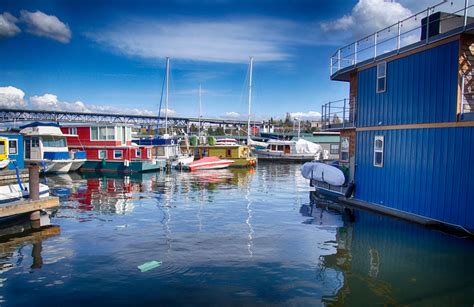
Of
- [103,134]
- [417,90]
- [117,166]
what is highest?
[417,90]

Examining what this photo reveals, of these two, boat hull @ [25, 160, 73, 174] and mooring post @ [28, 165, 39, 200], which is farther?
boat hull @ [25, 160, 73, 174]

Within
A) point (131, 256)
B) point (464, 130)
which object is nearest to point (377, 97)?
point (464, 130)

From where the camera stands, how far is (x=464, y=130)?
495 inches

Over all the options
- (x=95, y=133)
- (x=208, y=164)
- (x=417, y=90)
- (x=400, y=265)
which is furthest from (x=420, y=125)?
(x=95, y=133)

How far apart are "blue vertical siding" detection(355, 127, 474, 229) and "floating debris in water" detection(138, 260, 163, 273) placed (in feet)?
33.7

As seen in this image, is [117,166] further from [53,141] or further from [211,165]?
[211,165]

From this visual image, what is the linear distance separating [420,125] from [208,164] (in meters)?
33.0

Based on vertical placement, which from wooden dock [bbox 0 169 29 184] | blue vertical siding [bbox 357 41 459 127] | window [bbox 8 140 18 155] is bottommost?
wooden dock [bbox 0 169 29 184]

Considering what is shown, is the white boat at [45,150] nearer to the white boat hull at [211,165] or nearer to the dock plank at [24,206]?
the white boat hull at [211,165]

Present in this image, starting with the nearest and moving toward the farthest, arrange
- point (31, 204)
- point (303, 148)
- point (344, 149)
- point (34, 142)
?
point (31, 204)
point (344, 149)
point (34, 142)
point (303, 148)

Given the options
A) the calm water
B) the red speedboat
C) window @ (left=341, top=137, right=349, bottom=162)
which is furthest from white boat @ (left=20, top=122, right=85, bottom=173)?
window @ (left=341, top=137, right=349, bottom=162)

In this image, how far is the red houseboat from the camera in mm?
41469

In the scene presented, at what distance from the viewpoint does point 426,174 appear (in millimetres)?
14062

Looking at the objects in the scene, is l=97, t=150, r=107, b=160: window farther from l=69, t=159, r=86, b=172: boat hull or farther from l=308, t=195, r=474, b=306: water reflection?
l=308, t=195, r=474, b=306: water reflection
